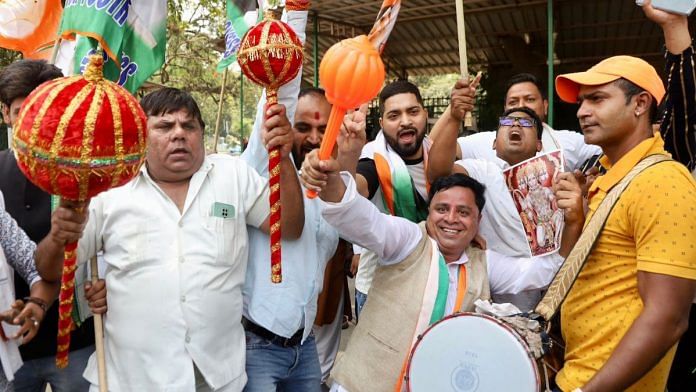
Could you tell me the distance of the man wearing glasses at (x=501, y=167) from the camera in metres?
2.86

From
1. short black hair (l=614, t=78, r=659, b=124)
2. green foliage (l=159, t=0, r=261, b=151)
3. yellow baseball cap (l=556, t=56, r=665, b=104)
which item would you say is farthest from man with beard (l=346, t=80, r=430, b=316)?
green foliage (l=159, t=0, r=261, b=151)

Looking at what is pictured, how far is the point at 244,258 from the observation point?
7.71 feet

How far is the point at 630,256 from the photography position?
2031 millimetres

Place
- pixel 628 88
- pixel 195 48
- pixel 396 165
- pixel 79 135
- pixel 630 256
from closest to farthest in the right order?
pixel 79 135, pixel 630 256, pixel 628 88, pixel 396 165, pixel 195 48

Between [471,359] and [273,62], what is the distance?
1.30 metres

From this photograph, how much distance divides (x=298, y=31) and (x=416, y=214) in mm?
1290

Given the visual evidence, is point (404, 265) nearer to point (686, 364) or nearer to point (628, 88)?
point (628, 88)

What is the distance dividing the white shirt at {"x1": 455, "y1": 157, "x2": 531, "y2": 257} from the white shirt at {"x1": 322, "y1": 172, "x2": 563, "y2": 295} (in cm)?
12

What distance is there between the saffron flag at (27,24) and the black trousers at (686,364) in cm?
484

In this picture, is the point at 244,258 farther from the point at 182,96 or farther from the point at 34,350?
the point at 34,350

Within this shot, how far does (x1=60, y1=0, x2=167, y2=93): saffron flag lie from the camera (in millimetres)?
2826

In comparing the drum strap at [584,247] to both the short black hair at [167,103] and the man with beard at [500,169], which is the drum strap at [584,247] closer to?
the man with beard at [500,169]

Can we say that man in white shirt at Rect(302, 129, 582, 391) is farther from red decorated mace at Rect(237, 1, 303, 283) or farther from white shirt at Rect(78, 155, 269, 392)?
white shirt at Rect(78, 155, 269, 392)

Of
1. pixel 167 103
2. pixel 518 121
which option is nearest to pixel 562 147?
pixel 518 121
